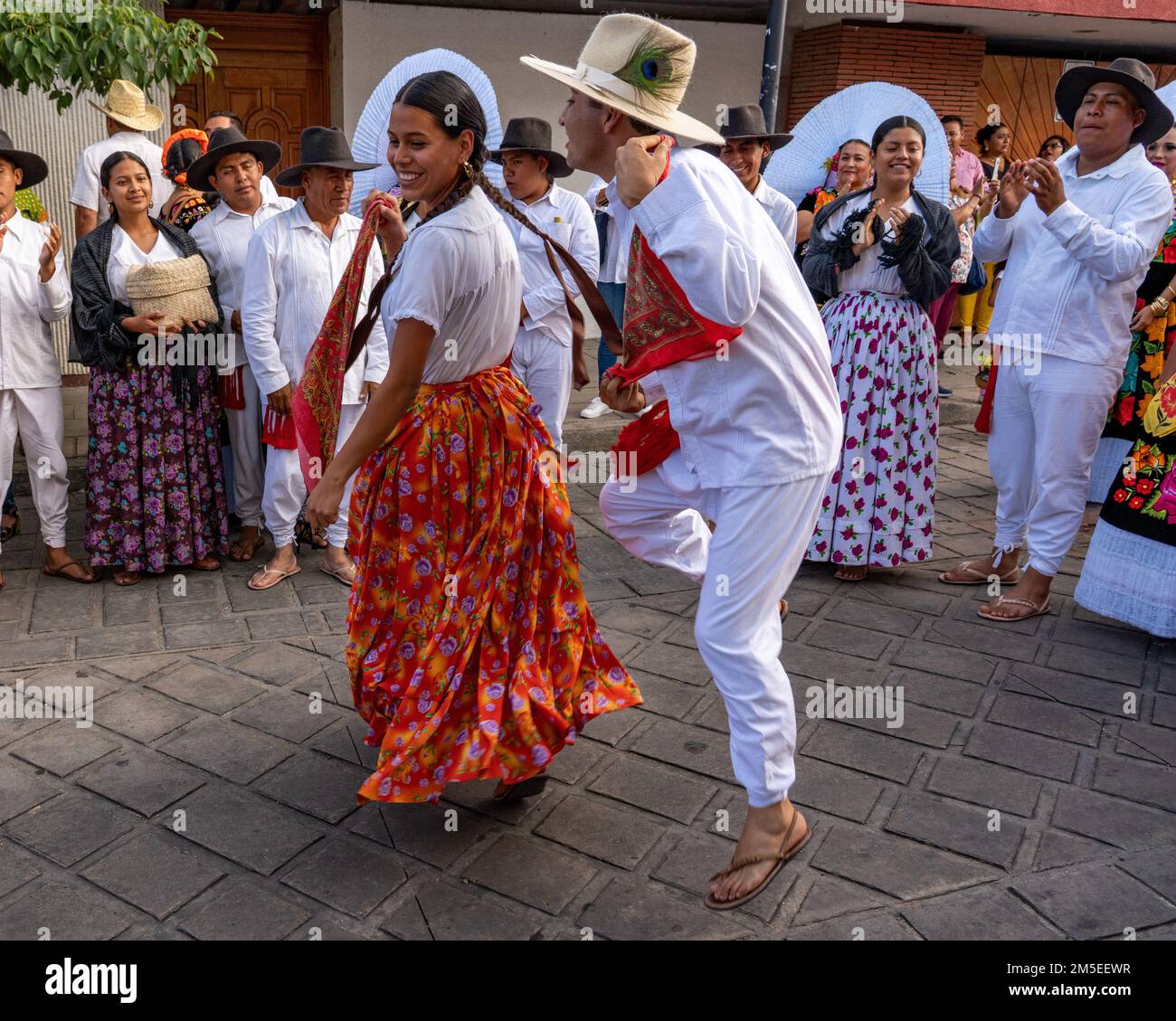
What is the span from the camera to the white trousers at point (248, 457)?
19.0 feet

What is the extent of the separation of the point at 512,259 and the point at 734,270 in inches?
33.5

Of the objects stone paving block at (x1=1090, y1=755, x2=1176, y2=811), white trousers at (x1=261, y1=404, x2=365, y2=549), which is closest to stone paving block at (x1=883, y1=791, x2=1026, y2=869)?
stone paving block at (x1=1090, y1=755, x2=1176, y2=811)

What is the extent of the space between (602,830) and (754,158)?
15.7 feet

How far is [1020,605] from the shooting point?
5051 mm

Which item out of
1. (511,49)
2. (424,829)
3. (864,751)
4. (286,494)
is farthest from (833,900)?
(511,49)

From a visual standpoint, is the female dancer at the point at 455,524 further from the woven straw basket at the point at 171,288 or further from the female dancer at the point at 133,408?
the female dancer at the point at 133,408

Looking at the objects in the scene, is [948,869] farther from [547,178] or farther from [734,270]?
[547,178]

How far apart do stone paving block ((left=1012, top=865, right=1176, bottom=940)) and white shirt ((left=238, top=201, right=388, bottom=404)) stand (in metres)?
3.50

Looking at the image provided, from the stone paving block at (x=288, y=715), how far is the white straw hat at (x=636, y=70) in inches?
90.5

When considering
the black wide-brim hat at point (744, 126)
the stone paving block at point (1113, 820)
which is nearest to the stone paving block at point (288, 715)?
the stone paving block at point (1113, 820)

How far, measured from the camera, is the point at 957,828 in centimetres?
334

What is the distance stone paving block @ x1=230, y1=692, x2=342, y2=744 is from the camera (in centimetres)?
389

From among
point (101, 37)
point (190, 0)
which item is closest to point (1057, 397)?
point (101, 37)

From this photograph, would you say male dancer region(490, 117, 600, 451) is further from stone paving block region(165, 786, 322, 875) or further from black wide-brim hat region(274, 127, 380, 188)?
stone paving block region(165, 786, 322, 875)
